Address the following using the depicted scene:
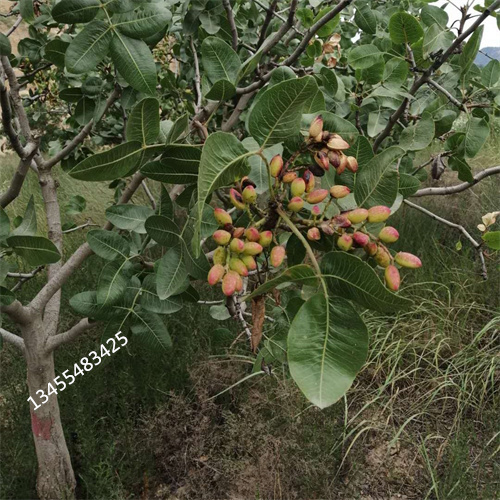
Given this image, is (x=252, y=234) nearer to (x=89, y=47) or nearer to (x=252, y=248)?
(x=252, y=248)

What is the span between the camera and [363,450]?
202 cm

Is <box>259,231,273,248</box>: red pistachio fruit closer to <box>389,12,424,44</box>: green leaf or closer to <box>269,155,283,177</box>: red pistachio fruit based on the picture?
<box>269,155,283,177</box>: red pistachio fruit

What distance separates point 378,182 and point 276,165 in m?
0.11

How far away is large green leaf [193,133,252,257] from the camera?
43 centimetres

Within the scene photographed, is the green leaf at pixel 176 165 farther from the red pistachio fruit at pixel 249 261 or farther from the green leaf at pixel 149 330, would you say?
the green leaf at pixel 149 330

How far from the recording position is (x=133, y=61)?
718mm

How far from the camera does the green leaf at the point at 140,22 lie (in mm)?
717

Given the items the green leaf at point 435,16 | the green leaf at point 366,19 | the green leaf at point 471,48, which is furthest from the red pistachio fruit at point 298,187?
the green leaf at point 366,19

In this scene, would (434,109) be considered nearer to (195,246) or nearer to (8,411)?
(195,246)

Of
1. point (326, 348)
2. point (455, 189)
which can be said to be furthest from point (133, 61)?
point (455, 189)

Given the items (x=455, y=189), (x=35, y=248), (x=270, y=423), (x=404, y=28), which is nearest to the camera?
(x=35, y=248)

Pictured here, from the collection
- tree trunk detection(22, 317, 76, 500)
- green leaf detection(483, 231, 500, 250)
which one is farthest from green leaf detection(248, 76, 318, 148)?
tree trunk detection(22, 317, 76, 500)

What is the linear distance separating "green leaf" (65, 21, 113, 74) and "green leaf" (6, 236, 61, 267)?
243 mm

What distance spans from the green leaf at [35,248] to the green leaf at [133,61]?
0.26 meters
